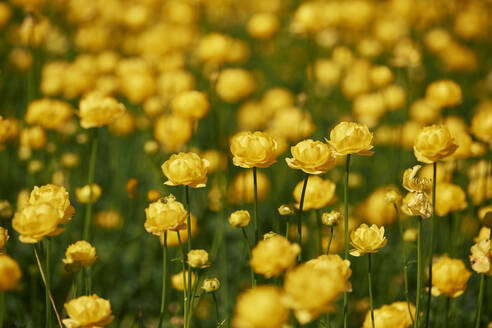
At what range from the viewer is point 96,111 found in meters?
1.78

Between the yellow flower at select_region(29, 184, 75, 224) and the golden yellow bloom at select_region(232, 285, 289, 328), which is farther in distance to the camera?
the yellow flower at select_region(29, 184, 75, 224)

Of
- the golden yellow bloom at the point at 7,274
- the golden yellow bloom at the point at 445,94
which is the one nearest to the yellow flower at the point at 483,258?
the golden yellow bloom at the point at 445,94

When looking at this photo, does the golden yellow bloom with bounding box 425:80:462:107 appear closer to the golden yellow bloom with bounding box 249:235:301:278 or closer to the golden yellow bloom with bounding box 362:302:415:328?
the golden yellow bloom with bounding box 362:302:415:328

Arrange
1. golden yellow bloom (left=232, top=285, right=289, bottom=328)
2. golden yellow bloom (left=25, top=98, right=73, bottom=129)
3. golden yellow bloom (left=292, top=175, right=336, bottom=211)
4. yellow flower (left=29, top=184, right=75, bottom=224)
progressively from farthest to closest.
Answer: golden yellow bloom (left=25, top=98, right=73, bottom=129) → golden yellow bloom (left=292, top=175, right=336, bottom=211) → yellow flower (left=29, top=184, right=75, bottom=224) → golden yellow bloom (left=232, top=285, right=289, bottom=328)

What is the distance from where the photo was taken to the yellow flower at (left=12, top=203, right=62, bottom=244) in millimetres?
1157

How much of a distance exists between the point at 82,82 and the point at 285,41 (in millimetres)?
2201

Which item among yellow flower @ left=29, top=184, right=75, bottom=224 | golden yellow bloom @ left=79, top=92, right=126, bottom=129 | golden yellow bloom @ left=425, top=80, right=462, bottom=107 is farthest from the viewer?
golden yellow bloom @ left=425, top=80, right=462, bottom=107

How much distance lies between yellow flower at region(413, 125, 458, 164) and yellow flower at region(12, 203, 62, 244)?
89 cm

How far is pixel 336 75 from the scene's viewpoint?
3342 millimetres

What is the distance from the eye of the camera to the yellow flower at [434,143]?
137 centimetres

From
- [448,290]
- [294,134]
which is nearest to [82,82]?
[294,134]

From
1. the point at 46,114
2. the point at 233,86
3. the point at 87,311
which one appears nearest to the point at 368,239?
the point at 87,311

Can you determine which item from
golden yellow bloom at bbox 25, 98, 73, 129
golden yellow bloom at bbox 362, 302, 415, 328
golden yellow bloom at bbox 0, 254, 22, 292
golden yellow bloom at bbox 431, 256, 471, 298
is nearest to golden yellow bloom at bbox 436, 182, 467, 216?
golden yellow bloom at bbox 431, 256, 471, 298

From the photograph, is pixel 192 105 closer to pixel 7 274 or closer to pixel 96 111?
pixel 96 111
